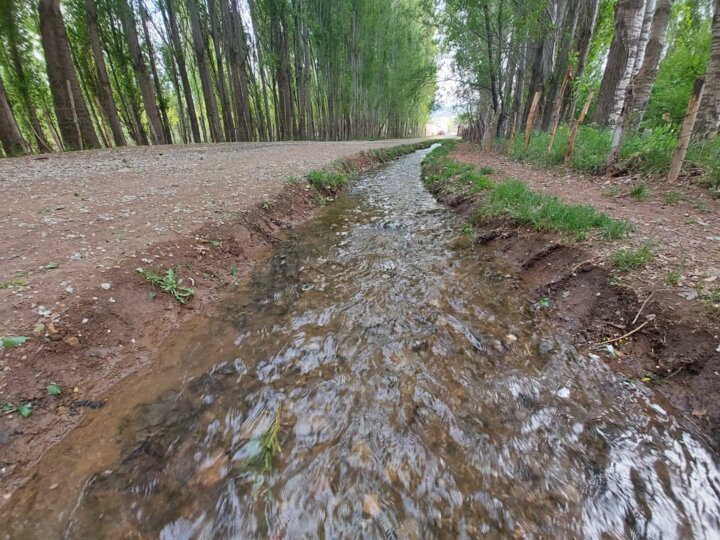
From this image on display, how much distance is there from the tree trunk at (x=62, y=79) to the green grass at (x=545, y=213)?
14400 mm

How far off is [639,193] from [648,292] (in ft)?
11.1

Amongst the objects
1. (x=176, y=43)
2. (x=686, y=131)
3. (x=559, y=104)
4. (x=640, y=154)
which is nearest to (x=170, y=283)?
(x=686, y=131)

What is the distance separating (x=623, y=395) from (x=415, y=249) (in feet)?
10.3

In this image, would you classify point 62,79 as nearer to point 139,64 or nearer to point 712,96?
point 139,64

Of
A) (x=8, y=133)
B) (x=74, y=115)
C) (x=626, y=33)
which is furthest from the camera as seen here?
(x=74, y=115)

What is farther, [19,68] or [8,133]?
[19,68]

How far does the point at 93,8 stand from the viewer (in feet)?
40.0

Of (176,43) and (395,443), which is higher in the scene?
(176,43)

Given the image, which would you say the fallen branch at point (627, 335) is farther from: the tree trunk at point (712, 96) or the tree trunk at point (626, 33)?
the tree trunk at point (626, 33)

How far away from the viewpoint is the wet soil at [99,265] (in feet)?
7.07

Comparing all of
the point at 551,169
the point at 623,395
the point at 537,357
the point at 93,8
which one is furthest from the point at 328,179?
the point at 93,8

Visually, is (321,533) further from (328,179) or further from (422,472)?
(328,179)

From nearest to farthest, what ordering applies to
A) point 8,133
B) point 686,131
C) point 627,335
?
1. point 627,335
2. point 686,131
3. point 8,133

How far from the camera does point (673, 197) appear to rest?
15.4 feet
